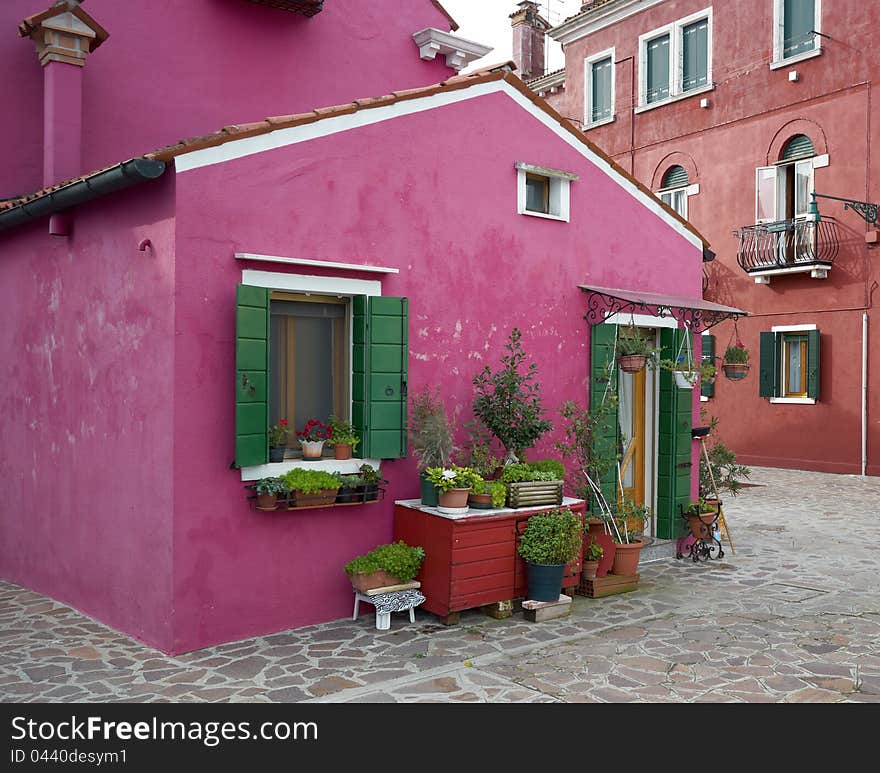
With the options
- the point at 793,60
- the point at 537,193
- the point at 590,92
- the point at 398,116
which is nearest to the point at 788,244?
the point at 793,60

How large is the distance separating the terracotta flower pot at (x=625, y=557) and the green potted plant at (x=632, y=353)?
1733mm

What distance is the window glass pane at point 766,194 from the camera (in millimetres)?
17828

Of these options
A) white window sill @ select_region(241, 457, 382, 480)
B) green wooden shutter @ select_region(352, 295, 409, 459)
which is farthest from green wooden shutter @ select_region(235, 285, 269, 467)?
green wooden shutter @ select_region(352, 295, 409, 459)

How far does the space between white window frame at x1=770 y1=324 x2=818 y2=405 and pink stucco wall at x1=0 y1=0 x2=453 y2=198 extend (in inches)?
395

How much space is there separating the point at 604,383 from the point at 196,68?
5691 millimetres

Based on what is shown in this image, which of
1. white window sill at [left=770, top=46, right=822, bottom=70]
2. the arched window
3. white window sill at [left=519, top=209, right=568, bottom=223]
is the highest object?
white window sill at [left=770, top=46, right=822, bottom=70]

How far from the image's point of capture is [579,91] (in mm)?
22078

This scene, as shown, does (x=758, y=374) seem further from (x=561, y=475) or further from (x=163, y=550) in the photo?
(x=163, y=550)

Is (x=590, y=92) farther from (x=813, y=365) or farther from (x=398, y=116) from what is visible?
(x=398, y=116)

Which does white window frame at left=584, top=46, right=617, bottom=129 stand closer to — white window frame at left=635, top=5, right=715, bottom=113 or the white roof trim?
white window frame at left=635, top=5, right=715, bottom=113

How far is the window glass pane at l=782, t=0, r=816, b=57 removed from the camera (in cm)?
1717

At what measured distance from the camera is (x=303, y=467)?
21.9 ft

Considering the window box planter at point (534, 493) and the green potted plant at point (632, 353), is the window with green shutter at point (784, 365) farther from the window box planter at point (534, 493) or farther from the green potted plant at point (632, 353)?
the window box planter at point (534, 493)

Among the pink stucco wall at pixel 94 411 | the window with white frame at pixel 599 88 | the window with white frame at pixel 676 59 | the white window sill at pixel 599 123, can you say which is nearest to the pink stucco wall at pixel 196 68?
the pink stucco wall at pixel 94 411
